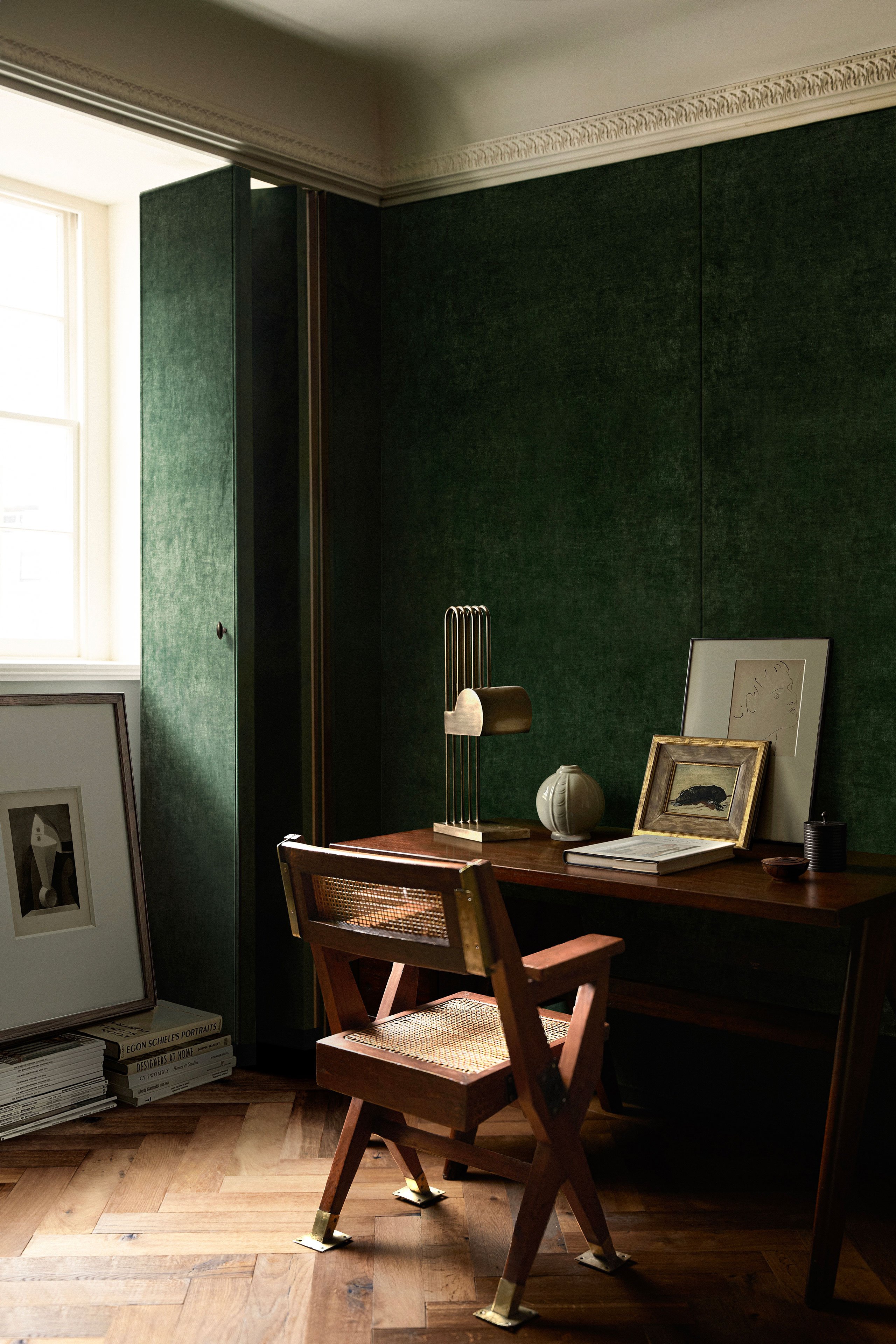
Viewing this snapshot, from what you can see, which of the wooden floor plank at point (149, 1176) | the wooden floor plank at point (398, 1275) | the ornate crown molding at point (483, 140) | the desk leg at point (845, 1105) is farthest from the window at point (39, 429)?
the desk leg at point (845, 1105)

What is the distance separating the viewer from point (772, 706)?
11.5 ft

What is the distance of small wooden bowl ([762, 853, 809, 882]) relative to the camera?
115 inches

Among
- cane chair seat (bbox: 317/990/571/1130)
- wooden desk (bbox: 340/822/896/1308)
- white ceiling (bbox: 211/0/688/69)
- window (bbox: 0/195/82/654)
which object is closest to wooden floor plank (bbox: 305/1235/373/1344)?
cane chair seat (bbox: 317/990/571/1130)

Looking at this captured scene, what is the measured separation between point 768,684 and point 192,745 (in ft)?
6.41

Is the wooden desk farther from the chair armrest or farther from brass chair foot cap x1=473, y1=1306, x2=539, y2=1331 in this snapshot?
brass chair foot cap x1=473, y1=1306, x2=539, y2=1331

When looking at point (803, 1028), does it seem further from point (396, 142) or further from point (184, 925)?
point (396, 142)

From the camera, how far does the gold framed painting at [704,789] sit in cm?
340

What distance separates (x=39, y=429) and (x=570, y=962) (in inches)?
119

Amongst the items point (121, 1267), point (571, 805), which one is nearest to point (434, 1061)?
point (121, 1267)

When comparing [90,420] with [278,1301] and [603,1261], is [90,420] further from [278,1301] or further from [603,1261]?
[603,1261]

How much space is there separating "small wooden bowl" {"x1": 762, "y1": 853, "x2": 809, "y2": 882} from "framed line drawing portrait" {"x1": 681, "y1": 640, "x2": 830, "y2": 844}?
45 centimetres

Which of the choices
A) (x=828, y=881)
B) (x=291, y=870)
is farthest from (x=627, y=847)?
(x=291, y=870)

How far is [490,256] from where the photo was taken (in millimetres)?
4125

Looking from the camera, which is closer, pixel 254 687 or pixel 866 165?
pixel 866 165
